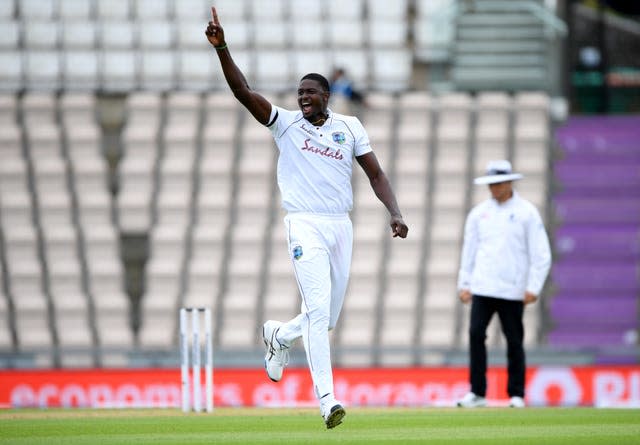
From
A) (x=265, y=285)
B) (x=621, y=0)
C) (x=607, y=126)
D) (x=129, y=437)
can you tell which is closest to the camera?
(x=129, y=437)

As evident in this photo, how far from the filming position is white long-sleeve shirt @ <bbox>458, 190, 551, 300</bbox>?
973 cm

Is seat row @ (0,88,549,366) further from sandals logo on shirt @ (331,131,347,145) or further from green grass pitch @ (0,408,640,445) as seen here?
sandals logo on shirt @ (331,131,347,145)

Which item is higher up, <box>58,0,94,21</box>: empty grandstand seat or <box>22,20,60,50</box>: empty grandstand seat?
<box>58,0,94,21</box>: empty grandstand seat

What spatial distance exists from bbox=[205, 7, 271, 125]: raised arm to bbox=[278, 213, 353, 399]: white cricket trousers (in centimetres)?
62

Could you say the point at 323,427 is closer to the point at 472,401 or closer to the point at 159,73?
the point at 472,401

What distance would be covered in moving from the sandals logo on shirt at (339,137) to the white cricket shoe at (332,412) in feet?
4.75

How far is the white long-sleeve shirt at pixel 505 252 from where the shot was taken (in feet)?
31.9

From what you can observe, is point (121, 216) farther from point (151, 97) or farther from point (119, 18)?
point (119, 18)

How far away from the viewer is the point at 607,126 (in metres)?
17.5

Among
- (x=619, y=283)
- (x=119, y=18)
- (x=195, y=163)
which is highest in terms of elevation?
(x=119, y=18)

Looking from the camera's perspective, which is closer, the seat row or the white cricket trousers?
the white cricket trousers

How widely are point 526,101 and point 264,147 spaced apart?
10.7 feet

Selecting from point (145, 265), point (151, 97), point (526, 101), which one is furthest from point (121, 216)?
point (526, 101)

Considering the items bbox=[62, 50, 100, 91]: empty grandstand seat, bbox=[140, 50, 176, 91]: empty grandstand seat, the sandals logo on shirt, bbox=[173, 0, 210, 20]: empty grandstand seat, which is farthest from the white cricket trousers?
bbox=[173, 0, 210, 20]: empty grandstand seat
